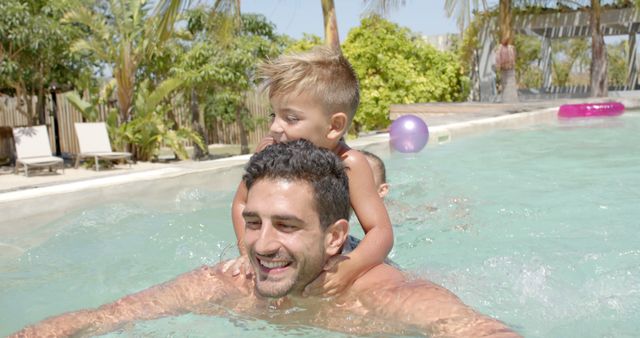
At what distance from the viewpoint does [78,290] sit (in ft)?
13.6

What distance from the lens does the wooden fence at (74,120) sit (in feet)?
55.2

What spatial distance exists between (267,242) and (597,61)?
21.0 meters

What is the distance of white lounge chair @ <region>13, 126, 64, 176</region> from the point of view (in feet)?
38.0

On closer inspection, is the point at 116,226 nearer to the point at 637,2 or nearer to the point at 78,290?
the point at 78,290

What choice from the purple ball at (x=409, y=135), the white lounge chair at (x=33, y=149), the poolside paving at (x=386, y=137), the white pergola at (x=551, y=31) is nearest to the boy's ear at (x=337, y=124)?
the poolside paving at (x=386, y=137)

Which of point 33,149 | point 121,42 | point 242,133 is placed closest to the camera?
point 33,149

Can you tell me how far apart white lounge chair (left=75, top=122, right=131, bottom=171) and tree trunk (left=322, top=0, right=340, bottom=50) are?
4378 mm

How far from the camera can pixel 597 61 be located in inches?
829

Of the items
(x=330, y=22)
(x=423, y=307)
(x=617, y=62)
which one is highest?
(x=330, y=22)

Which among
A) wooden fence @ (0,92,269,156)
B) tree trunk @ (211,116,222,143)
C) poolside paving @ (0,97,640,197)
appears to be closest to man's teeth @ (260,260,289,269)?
poolside paving @ (0,97,640,197)

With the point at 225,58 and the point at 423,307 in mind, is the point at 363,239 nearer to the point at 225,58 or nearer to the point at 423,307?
the point at 423,307

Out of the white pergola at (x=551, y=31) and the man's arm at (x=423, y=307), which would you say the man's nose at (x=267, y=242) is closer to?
the man's arm at (x=423, y=307)

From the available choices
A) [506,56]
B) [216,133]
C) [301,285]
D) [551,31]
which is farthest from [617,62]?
[301,285]

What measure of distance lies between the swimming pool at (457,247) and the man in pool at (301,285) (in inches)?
3.1
